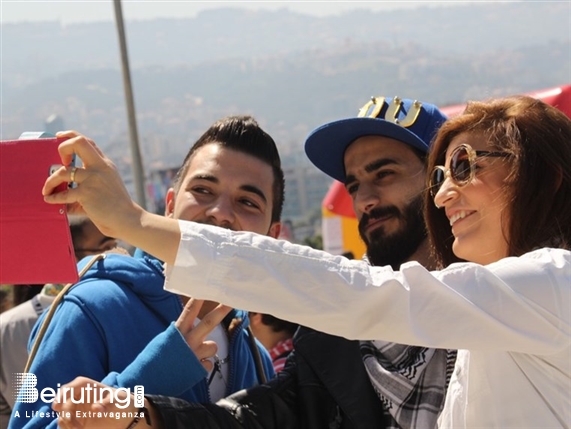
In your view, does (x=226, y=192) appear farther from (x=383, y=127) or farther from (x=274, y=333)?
(x=274, y=333)

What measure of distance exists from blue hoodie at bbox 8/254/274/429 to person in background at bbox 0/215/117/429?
1.51 meters

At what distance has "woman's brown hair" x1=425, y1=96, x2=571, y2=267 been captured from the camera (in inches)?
87.8

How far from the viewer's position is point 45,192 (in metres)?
2.07

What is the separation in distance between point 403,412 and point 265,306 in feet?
3.31

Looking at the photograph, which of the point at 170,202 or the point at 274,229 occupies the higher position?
the point at 170,202

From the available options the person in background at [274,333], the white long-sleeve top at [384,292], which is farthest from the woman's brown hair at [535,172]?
the person in background at [274,333]

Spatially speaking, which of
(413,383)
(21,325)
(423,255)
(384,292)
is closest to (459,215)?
(384,292)

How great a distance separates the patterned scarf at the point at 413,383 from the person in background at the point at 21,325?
1.99m

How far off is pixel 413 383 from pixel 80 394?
1114mm

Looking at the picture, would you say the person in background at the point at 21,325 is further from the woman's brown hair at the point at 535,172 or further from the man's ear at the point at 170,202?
the woman's brown hair at the point at 535,172

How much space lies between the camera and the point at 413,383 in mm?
2705

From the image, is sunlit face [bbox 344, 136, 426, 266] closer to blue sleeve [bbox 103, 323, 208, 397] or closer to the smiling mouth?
the smiling mouth

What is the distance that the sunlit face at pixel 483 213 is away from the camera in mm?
2264

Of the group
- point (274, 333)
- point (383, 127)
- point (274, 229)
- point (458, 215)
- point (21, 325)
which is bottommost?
point (274, 333)
